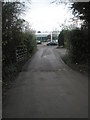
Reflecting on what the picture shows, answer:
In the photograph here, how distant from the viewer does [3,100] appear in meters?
8.77

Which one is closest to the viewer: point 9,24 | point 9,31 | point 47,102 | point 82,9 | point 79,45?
point 47,102

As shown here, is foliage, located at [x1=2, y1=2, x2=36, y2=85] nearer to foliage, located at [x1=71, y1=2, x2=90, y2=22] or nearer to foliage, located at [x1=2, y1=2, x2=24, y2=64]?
foliage, located at [x1=2, y1=2, x2=24, y2=64]

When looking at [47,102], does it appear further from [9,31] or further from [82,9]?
[82,9]

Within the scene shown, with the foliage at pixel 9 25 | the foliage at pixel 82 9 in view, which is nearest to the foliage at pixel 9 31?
the foliage at pixel 9 25

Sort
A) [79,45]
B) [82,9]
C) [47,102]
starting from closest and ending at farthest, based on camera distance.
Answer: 1. [47,102]
2. [82,9]
3. [79,45]

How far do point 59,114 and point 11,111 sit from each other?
1.38 meters

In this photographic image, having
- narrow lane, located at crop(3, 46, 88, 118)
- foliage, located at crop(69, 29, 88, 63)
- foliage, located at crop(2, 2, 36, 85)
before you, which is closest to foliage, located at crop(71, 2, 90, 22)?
foliage, located at crop(69, 29, 88, 63)

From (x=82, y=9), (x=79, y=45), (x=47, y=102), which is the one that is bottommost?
(x=47, y=102)

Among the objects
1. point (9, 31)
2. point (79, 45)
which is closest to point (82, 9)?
point (79, 45)

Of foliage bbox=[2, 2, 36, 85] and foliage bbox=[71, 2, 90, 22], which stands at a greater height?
foliage bbox=[71, 2, 90, 22]

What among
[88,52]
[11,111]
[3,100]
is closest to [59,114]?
[11,111]

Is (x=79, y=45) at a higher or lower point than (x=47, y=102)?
higher

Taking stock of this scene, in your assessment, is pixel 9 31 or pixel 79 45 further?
pixel 79 45

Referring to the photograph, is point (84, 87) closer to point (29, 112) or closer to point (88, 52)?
point (29, 112)
